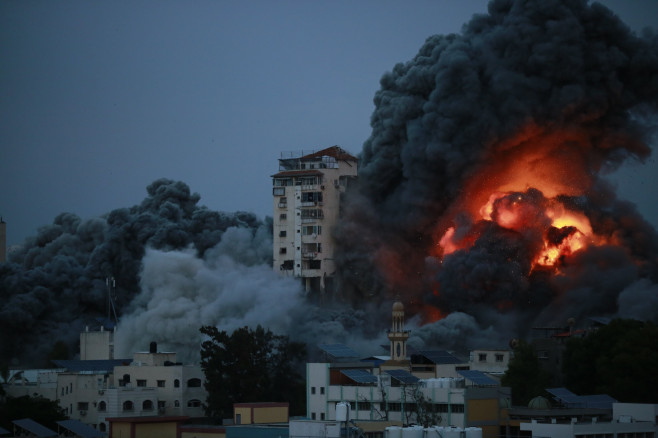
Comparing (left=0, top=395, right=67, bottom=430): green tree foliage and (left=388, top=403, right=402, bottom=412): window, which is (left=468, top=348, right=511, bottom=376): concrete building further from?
(left=0, top=395, right=67, bottom=430): green tree foliage

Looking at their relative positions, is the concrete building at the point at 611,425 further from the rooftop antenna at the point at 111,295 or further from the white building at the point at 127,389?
the rooftop antenna at the point at 111,295

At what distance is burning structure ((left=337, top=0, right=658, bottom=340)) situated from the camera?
11838 centimetres

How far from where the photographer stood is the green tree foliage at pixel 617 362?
9169cm

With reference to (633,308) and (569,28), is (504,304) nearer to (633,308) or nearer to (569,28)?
(633,308)

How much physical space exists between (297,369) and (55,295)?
3586 cm

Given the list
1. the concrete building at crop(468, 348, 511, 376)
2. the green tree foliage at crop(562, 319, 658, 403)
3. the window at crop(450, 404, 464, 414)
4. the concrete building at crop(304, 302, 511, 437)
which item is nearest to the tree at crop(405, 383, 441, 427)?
the concrete building at crop(304, 302, 511, 437)

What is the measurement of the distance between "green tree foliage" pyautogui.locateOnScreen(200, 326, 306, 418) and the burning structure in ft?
62.7

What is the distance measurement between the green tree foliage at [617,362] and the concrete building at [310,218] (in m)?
32.5

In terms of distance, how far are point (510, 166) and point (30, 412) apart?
4569 cm

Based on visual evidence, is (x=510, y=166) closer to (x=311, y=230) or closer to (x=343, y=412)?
(x=311, y=230)

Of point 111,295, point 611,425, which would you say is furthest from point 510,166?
point 611,425

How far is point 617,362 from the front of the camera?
307 ft

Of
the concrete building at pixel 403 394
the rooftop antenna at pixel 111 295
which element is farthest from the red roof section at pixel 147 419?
the rooftop antenna at pixel 111 295

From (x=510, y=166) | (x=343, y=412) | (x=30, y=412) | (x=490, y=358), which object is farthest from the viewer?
(x=510, y=166)
